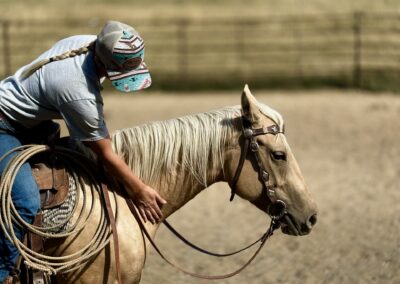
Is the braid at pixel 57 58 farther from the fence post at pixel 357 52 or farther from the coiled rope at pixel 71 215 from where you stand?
the fence post at pixel 357 52

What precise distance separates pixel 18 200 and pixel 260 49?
48.1 ft

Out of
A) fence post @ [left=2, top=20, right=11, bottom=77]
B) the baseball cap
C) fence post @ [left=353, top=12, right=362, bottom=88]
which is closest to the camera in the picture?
the baseball cap

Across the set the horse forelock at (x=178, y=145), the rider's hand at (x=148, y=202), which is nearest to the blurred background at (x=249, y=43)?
the horse forelock at (x=178, y=145)

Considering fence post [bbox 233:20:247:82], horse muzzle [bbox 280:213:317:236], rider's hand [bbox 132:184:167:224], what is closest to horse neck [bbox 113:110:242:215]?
rider's hand [bbox 132:184:167:224]

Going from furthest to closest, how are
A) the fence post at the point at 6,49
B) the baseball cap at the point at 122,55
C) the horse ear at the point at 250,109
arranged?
the fence post at the point at 6,49, the horse ear at the point at 250,109, the baseball cap at the point at 122,55

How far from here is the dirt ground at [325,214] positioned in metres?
5.46

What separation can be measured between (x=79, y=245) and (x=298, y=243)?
3194 mm

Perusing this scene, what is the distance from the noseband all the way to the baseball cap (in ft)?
1.76

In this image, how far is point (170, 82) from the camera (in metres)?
16.3

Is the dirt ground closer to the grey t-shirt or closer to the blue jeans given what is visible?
the blue jeans

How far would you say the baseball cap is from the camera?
10.1 feet

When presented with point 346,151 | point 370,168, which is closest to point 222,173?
point 370,168

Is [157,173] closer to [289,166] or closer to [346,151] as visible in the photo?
[289,166]

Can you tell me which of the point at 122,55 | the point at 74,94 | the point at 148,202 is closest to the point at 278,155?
the point at 148,202
